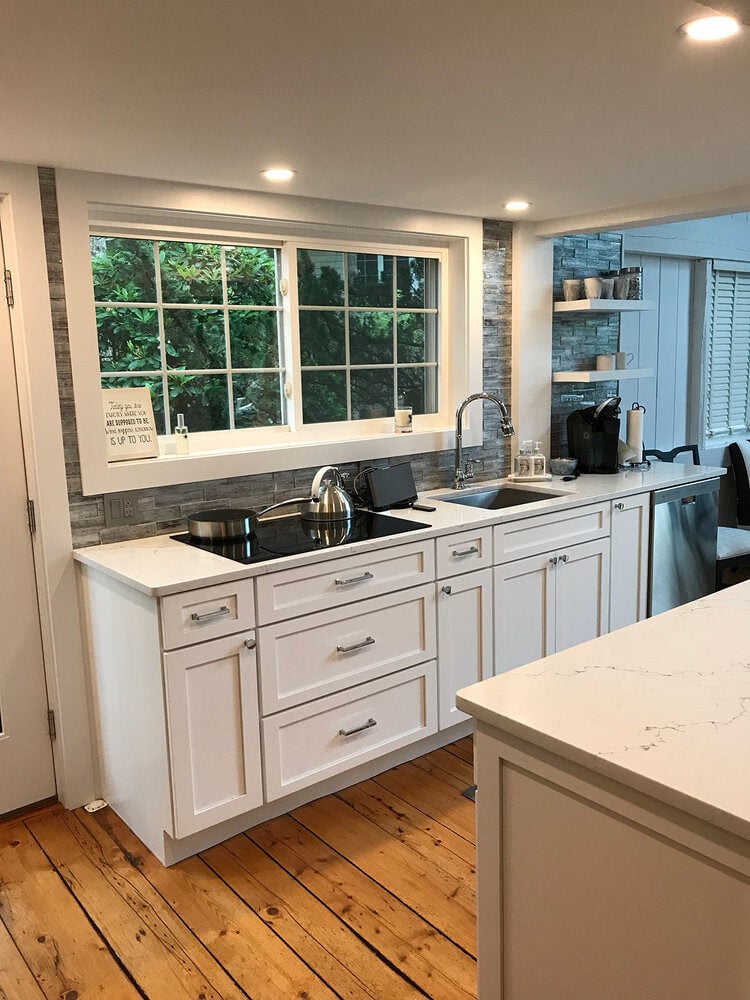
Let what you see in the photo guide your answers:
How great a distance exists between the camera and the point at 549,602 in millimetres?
3488

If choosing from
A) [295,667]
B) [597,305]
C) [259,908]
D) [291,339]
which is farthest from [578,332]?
[259,908]

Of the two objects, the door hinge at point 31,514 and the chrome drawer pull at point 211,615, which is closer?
the chrome drawer pull at point 211,615

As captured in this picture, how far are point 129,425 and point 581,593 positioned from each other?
201 cm

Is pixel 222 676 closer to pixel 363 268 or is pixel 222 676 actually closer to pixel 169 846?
pixel 169 846

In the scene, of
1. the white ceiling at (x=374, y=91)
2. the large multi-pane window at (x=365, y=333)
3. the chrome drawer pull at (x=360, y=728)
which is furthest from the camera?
the large multi-pane window at (x=365, y=333)

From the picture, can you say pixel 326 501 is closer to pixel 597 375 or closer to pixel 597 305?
pixel 597 375

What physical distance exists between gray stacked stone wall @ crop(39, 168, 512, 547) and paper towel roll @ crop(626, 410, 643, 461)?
71 centimetres

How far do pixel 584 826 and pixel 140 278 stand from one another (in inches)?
96.3

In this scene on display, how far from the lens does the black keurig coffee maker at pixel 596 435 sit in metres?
4.13

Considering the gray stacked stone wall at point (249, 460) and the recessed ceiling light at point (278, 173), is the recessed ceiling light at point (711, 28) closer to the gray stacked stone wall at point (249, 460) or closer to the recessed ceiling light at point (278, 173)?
the recessed ceiling light at point (278, 173)

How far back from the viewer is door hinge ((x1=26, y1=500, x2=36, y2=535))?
2.74 meters

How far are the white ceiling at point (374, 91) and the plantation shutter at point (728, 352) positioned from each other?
8.44 feet

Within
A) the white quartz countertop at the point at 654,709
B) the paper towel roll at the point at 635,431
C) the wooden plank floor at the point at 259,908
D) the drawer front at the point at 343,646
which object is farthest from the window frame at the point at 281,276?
the white quartz countertop at the point at 654,709

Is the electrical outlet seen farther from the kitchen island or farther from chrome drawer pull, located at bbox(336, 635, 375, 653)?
the kitchen island
